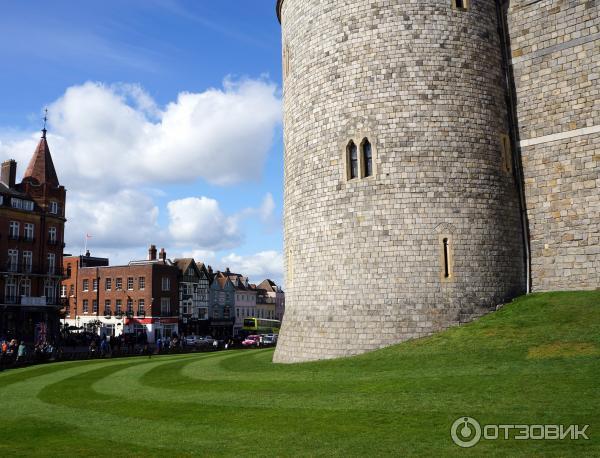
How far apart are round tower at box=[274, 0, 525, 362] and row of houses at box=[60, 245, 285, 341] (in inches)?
1422

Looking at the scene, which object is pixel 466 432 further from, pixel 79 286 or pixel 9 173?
pixel 79 286

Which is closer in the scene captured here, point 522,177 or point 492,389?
point 492,389

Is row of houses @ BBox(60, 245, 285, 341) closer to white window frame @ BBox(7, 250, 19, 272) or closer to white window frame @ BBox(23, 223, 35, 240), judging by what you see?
white window frame @ BBox(7, 250, 19, 272)

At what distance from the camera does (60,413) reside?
40.2ft

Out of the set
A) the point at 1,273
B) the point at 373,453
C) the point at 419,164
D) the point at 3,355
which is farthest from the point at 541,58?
the point at 1,273

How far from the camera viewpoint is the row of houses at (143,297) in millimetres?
57750

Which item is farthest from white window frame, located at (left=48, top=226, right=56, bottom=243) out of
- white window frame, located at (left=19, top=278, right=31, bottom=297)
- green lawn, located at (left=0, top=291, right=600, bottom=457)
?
green lawn, located at (left=0, top=291, right=600, bottom=457)

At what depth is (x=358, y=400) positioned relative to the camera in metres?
11.5

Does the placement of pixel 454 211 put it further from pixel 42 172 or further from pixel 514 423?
pixel 42 172

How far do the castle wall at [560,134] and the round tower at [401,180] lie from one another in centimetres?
79

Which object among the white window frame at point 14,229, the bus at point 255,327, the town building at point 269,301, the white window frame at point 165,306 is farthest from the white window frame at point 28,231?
the town building at point 269,301

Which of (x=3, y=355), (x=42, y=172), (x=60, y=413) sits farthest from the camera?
(x=42, y=172)

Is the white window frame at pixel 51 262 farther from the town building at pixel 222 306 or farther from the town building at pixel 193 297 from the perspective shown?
the town building at pixel 222 306

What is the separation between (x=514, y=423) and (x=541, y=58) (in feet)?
50.4
